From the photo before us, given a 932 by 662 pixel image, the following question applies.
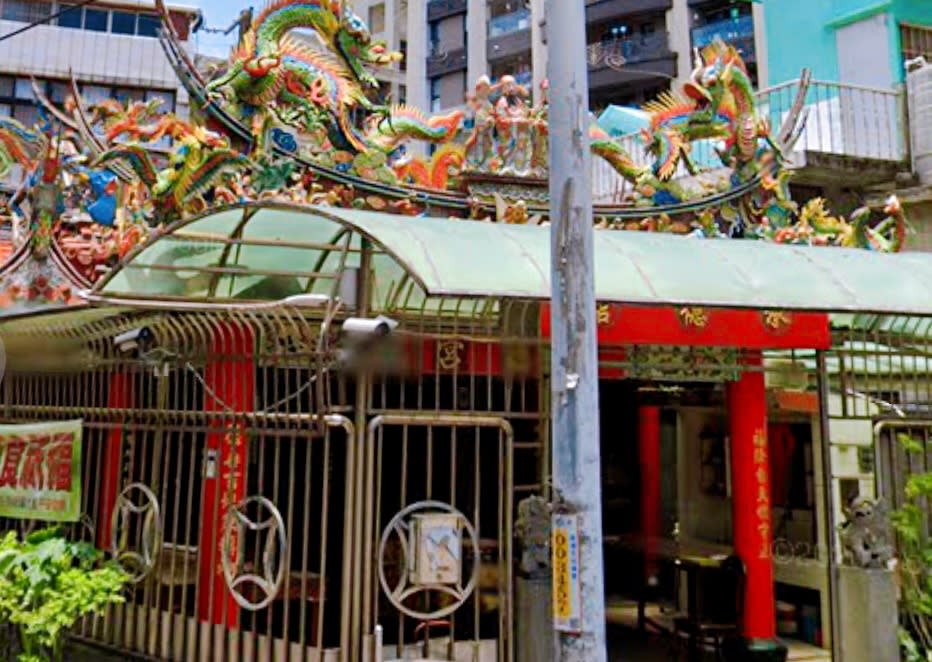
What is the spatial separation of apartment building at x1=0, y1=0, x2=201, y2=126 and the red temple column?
17519 mm

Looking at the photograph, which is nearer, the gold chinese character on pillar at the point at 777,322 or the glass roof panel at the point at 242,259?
the glass roof panel at the point at 242,259

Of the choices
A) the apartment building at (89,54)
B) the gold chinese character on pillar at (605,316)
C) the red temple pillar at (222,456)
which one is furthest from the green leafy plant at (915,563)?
the apartment building at (89,54)

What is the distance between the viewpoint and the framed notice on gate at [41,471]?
784cm

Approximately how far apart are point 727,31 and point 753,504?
999 inches

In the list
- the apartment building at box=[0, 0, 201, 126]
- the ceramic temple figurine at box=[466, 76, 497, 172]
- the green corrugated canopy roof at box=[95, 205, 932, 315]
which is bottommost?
the green corrugated canopy roof at box=[95, 205, 932, 315]

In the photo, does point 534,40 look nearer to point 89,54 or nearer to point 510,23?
point 510,23

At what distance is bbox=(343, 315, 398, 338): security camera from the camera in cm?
601

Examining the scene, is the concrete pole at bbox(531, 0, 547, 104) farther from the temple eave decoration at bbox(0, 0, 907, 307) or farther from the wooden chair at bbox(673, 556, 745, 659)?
the wooden chair at bbox(673, 556, 745, 659)

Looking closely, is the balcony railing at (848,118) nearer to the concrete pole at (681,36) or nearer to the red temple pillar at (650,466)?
the red temple pillar at (650,466)

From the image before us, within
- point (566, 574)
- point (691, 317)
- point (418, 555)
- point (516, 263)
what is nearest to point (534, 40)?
point (691, 317)

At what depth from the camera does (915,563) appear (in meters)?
7.86

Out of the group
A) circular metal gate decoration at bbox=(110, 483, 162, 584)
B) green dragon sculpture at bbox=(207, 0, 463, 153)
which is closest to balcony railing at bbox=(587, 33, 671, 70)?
green dragon sculpture at bbox=(207, 0, 463, 153)

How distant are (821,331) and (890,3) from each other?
8.16m

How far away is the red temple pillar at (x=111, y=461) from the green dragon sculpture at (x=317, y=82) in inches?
111
